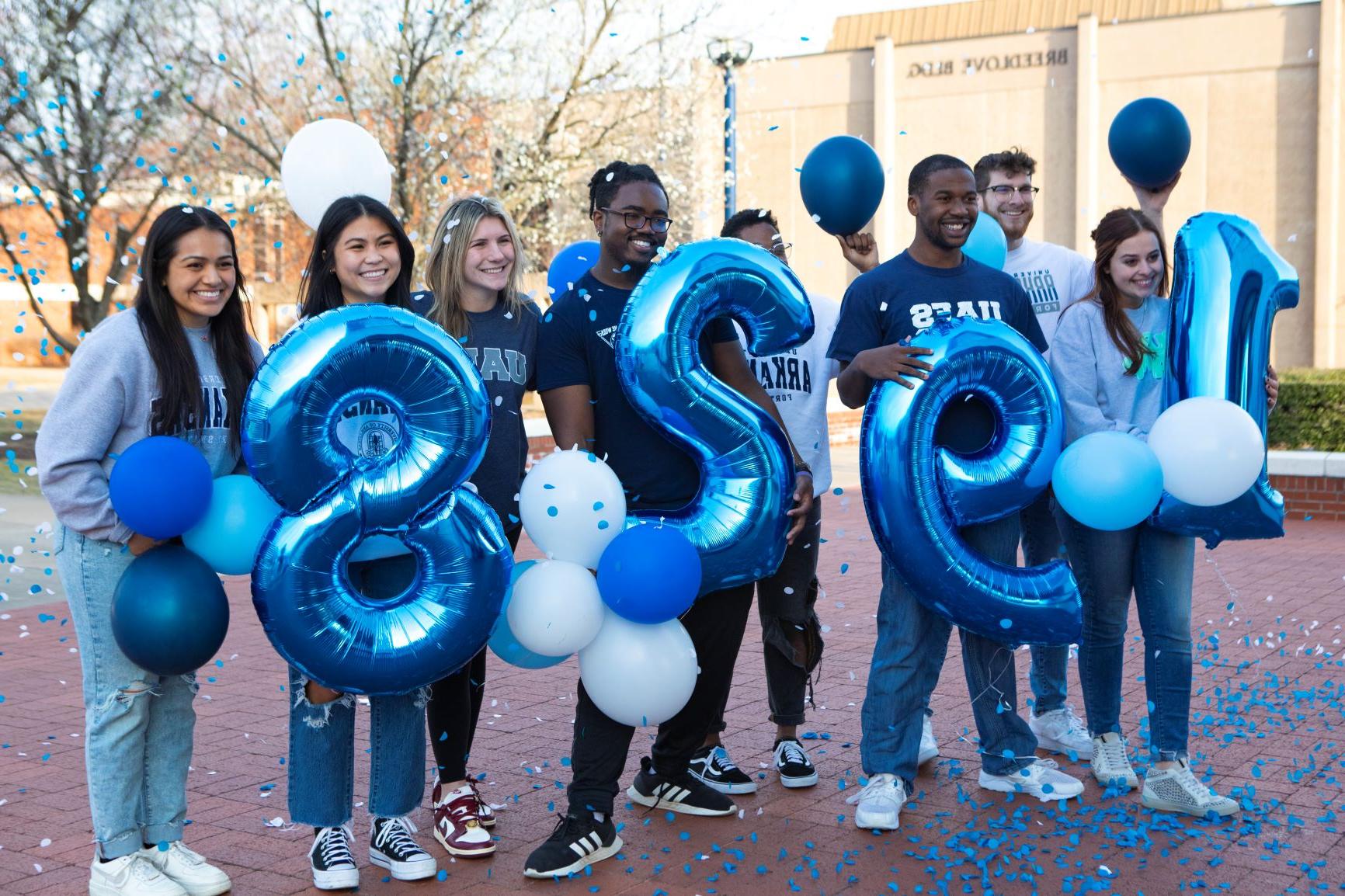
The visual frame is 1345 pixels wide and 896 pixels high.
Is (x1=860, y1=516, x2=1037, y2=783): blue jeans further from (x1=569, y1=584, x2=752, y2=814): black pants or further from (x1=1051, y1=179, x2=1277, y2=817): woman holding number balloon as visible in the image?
(x1=569, y1=584, x2=752, y2=814): black pants

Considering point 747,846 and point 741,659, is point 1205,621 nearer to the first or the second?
point 741,659

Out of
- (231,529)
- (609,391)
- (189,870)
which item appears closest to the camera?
(231,529)

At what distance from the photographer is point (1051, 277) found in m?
4.88

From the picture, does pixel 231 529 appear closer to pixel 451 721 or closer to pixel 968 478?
pixel 451 721

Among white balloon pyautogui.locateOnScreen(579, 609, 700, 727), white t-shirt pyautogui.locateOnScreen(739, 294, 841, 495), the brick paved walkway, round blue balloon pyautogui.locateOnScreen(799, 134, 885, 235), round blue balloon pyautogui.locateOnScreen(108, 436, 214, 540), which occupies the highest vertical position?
round blue balloon pyautogui.locateOnScreen(799, 134, 885, 235)

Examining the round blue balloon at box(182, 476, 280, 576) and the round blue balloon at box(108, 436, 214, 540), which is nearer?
the round blue balloon at box(108, 436, 214, 540)

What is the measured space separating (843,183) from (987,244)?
0.66 m

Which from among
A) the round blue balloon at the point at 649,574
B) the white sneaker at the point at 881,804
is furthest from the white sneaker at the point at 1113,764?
the round blue balloon at the point at 649,574

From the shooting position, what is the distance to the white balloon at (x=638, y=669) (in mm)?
3398

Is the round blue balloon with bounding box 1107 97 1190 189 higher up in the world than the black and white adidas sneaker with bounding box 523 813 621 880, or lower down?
A: higher up

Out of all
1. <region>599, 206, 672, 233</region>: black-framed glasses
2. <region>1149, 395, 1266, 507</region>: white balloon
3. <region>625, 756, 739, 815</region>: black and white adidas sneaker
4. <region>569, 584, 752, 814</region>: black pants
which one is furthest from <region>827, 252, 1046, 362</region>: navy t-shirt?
<region>625, 756, 739, 815</region>: black and white adidas sneaker

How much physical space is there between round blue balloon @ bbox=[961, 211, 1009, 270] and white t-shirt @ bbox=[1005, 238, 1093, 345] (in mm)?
295

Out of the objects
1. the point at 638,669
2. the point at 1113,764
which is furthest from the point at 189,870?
the point at 1113,764

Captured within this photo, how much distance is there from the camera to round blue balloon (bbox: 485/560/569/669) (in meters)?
3.41
